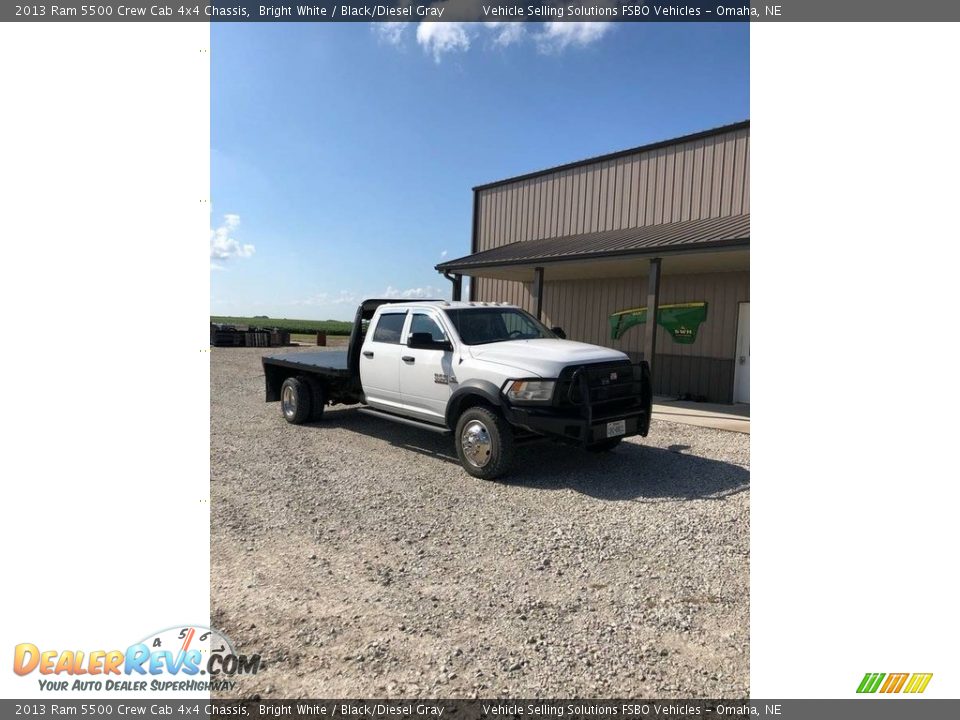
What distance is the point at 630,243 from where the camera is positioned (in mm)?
10852

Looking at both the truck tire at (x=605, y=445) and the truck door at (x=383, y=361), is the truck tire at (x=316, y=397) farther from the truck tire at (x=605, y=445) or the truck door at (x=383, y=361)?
the truck tire at (x=605, y=445)

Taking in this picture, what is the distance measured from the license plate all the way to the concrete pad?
368 cm

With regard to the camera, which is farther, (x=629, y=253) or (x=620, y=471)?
(x=629, y=253)

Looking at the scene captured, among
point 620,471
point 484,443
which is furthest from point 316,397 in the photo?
point 620,471

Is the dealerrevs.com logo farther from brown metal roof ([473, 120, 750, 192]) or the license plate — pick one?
brown metal roof ([473, 120, 750, 192])

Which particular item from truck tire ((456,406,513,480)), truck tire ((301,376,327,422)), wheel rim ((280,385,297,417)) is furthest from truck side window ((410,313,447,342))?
wheel rim ((280,385,297,417))

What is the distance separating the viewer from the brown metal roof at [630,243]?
9430 mm

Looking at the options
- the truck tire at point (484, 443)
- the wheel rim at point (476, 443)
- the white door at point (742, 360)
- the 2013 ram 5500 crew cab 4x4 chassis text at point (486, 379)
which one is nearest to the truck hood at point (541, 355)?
the 2013 ram 5500 crew cab 4x4 chassis text at point (486, 379)

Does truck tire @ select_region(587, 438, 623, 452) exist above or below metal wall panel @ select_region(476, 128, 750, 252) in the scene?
below

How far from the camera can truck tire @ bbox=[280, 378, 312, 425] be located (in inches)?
340

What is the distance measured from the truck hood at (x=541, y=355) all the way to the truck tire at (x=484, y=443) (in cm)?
59

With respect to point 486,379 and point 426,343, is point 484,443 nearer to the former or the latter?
point 486,379

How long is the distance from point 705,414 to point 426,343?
6322 mm

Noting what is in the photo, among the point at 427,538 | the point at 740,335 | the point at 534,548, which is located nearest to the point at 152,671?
the point at 427,538
